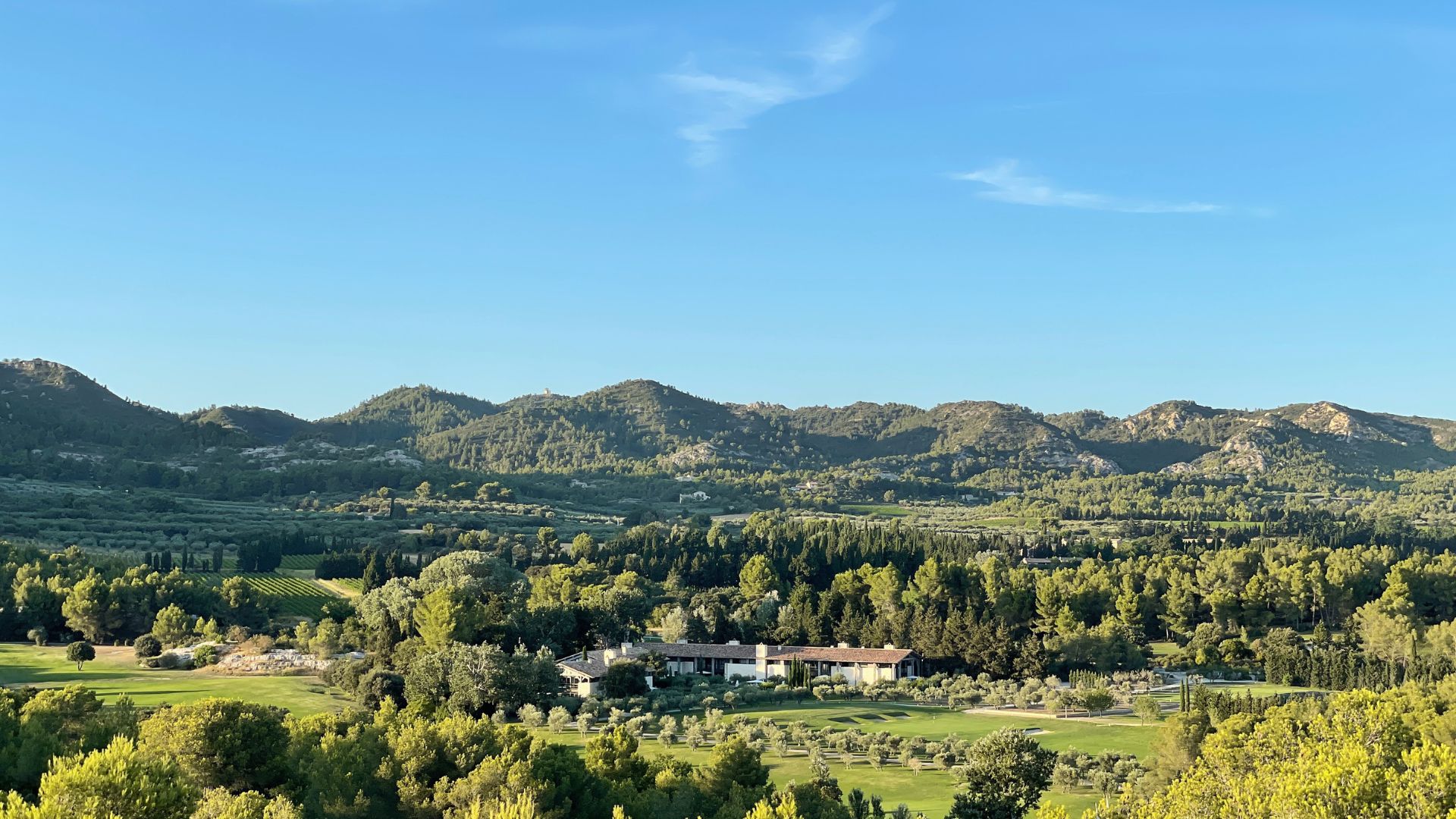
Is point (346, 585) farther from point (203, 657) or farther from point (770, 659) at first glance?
point (770, 659)

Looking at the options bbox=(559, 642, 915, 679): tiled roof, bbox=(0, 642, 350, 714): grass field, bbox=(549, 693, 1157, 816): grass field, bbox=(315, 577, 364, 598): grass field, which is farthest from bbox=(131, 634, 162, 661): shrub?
bbox=(549, 693, 1157, 816): grass field

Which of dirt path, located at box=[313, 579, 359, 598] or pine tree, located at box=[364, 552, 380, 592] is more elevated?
pine tree, located at box=[364, 552, 380, 592]

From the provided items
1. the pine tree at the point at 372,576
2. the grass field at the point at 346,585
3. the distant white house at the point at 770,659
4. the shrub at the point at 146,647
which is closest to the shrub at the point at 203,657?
the shrub at the point at 146,647

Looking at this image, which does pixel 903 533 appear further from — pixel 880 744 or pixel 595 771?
pixel 595 771

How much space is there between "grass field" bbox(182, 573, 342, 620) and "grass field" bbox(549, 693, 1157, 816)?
41.3 metres

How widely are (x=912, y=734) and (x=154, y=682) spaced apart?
3901 centimetres

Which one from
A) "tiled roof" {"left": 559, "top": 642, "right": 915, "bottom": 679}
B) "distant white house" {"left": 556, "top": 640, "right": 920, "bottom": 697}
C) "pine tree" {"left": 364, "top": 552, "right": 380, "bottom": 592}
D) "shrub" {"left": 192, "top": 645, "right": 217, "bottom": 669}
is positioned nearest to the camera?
"shrub" {"left": 192, "top": 645, "right": 217, "bottom": 669}

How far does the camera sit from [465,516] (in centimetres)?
15700

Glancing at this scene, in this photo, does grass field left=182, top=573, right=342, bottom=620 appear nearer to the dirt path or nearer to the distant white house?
the dirt path

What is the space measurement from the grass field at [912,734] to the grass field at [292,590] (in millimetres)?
41346

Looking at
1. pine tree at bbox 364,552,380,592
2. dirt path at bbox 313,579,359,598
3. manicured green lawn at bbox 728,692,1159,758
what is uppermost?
pine tree at bbox 364,552,380,592

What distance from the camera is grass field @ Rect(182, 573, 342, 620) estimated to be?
8356 cm

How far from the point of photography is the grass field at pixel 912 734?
1538 inches

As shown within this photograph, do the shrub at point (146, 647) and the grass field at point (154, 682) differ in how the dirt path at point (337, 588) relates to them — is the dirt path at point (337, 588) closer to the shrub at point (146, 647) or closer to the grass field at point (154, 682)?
the shrub at point (146, 647)
